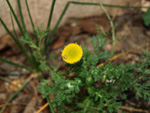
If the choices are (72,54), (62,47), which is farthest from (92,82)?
(62,47)

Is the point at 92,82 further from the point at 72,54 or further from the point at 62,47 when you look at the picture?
the point at 62,47

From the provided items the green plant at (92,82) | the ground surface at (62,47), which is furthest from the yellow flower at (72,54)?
the ground surface at (62,47)

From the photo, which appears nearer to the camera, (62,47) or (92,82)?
(92,82)

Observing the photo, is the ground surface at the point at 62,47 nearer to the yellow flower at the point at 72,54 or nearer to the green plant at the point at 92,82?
the green plant at the point at 92,82

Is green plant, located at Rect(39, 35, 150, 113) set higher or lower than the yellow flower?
lower

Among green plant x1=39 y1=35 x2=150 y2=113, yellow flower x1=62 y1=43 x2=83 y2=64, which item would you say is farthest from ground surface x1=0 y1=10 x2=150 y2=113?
yellow flower x1=62 y1=43 x2=83 y2=64

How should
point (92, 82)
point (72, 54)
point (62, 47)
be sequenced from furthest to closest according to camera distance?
point (62, 47), point (92, 82), point (72, 54)

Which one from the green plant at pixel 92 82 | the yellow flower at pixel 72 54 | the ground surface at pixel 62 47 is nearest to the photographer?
the yellow flower at pixel 72 54

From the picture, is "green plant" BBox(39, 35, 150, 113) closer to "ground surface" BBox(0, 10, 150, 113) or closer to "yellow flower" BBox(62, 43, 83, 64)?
"yellow flower" BBox(62, 43, 83, 64)

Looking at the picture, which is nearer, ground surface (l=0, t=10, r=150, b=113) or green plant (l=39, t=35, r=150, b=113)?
green plant (l=39, t=35, r=150, b=113)
